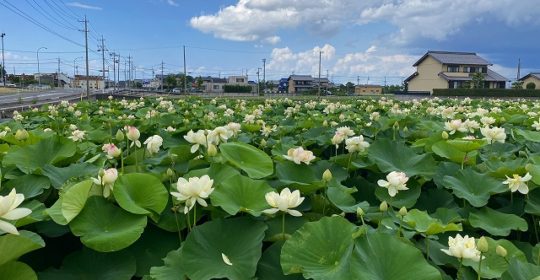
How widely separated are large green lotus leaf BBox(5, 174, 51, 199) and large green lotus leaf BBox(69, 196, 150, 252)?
328 mm

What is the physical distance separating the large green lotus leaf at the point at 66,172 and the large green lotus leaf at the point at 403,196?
40.5 inches

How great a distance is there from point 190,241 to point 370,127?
7.28 feet

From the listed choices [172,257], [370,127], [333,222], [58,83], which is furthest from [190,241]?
[58,83]

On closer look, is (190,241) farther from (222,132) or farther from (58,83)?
(58,83)

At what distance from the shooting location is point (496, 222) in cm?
148

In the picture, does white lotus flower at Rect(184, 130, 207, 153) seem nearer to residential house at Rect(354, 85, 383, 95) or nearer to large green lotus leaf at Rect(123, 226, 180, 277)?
large green lotus leaf at Rect(123, 226, 180, 277)

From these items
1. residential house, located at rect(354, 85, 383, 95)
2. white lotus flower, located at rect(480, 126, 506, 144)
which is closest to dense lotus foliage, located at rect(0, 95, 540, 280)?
white lotus flower, located at rect(480, 126, 506, 144)

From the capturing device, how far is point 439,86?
2174 inches

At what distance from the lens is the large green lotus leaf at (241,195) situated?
1301 millimetres

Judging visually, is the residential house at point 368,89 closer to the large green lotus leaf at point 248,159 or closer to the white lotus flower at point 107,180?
the large green lotus leaf at point 248,159

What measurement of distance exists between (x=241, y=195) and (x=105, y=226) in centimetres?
40

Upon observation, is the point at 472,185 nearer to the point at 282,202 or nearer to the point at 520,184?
the point at 520,184

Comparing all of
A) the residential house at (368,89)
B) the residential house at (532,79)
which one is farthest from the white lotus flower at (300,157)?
the residential house at (368,89)

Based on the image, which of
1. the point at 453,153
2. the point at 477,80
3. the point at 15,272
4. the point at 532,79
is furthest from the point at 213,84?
the point at 15,272
